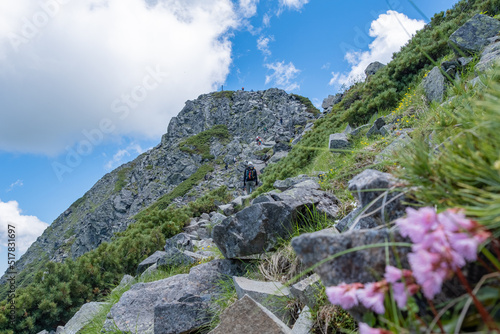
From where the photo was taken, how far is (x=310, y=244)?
142 cm

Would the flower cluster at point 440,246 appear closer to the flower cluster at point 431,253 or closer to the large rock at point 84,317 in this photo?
the flower cluster at point 431,253

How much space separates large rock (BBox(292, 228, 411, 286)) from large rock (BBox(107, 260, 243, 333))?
2914 millimetres

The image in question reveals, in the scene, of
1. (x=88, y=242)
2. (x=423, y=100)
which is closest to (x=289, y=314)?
(x=423, y=100)

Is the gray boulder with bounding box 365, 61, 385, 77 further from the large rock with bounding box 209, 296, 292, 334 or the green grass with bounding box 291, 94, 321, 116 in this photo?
the green grass with bounding box 291, 94, 321, 116

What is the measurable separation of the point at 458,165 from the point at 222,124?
297 feet

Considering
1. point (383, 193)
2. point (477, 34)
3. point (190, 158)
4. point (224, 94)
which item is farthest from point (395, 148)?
point (224, 94)

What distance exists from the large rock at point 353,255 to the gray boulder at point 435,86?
5.40 metres

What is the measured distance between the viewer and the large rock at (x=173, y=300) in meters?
3.62

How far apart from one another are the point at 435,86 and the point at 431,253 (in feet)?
22.0

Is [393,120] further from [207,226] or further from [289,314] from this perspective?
[207,226]

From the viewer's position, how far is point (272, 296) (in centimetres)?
316

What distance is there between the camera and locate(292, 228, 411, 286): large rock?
1.24m

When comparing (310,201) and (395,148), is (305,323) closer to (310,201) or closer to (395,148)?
(395,148)

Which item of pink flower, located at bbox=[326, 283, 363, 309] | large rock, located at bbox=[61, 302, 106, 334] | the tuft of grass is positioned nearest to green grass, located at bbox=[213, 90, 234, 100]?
large rock, located at bbox=[61, 302, 106, 334]
